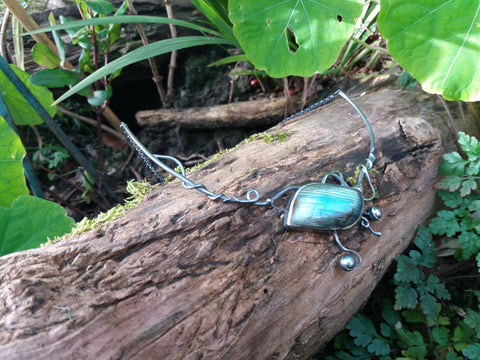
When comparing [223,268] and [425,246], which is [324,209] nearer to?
[223,268]

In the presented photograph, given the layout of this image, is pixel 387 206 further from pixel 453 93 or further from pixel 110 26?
pixel 110 26

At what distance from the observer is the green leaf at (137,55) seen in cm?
119

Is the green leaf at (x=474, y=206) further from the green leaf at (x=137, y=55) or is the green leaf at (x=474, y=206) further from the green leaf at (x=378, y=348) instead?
the green leaf at (x=137, y=55)

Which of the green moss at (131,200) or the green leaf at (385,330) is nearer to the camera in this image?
the green moss at (131,200)

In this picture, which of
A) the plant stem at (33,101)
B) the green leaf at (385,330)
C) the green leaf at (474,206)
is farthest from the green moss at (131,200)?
the green leaf at (385,330)

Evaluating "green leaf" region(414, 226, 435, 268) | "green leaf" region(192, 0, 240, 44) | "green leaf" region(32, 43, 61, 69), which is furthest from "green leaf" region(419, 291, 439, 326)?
"green leaf" region(32, 43, 61, 69)

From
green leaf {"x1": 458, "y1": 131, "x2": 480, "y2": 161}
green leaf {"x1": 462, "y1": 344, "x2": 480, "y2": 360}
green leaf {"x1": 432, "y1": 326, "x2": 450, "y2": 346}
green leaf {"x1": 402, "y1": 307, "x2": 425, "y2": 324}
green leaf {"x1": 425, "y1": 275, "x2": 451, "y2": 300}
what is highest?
green leaf {"x1": 458, "y1": 131, "x2": 480, "y2": 161}

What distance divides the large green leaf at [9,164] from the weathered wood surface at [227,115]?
2.79 ft

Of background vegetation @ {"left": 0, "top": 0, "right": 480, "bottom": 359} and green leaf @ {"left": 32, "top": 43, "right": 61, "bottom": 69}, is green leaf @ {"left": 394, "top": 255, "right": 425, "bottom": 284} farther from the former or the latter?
green leaf @ {"left": 32, "top": 43, "right": 61, "bottom": 69}

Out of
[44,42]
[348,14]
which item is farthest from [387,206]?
[44,42]

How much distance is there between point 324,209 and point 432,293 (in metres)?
0.60

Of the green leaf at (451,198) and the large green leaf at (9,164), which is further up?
the large green leaf at (9,164)

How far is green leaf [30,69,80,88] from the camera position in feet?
4.33

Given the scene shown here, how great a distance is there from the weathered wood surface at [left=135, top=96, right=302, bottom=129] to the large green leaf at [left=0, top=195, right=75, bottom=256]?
100 centimetres
